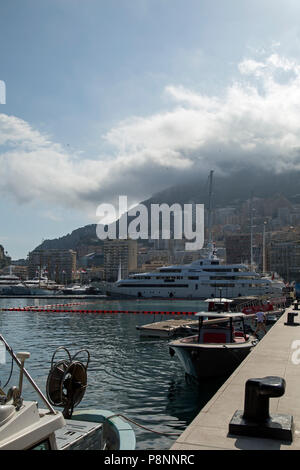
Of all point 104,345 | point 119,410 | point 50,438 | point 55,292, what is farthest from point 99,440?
point 55,292

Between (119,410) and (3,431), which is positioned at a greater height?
(3,431)

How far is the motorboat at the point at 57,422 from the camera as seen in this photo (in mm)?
4164

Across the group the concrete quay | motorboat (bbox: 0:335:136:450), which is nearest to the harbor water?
the concrete quay

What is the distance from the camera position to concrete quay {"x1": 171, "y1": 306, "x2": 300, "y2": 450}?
5.59 metres

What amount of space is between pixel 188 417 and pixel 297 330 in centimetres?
1130

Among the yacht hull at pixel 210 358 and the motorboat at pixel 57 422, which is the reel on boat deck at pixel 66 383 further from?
the yacht hull at pixel 210 358

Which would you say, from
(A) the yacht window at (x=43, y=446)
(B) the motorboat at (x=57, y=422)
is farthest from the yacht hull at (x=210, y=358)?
(A) the yacht window at (x=43, y=446)

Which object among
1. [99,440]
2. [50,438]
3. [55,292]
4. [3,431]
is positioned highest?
[3,431]

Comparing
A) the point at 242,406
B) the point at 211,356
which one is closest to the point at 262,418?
the point at 242,406

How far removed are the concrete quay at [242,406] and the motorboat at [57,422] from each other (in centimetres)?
127

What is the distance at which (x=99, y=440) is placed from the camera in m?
6.11

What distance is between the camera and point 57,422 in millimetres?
4746

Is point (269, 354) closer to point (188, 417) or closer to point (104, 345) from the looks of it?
point (188, 417)
